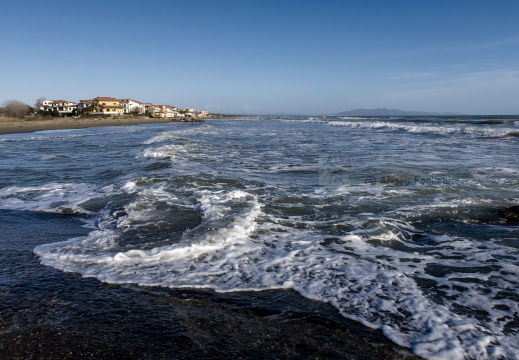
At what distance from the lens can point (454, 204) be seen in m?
7.13

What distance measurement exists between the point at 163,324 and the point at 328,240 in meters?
3.02

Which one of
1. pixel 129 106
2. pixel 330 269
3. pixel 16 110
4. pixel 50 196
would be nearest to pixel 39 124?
pixel 16 110

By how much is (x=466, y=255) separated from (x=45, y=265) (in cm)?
552

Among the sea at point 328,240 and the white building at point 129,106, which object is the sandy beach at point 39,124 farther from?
the white building at point 129,106

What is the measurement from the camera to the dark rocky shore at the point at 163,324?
2.75 m

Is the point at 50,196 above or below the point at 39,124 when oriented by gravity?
below

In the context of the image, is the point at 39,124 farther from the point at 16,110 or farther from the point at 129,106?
the point at 129,106

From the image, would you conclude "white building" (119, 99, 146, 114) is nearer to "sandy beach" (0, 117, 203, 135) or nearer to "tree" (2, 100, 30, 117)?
"tree" (2, 100, 30, 117)

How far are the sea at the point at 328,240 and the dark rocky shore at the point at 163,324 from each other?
0.70 ft

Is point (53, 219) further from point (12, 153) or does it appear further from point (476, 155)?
point (476, 155)

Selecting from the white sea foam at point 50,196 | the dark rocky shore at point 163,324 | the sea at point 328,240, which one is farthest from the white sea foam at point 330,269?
the white sea foam at point 50,196

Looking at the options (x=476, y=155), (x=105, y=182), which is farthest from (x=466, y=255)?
(x=476, y=155)

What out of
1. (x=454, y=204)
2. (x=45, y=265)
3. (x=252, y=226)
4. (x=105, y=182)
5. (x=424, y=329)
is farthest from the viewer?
(x=105, y=182)

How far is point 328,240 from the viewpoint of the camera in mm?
5414
